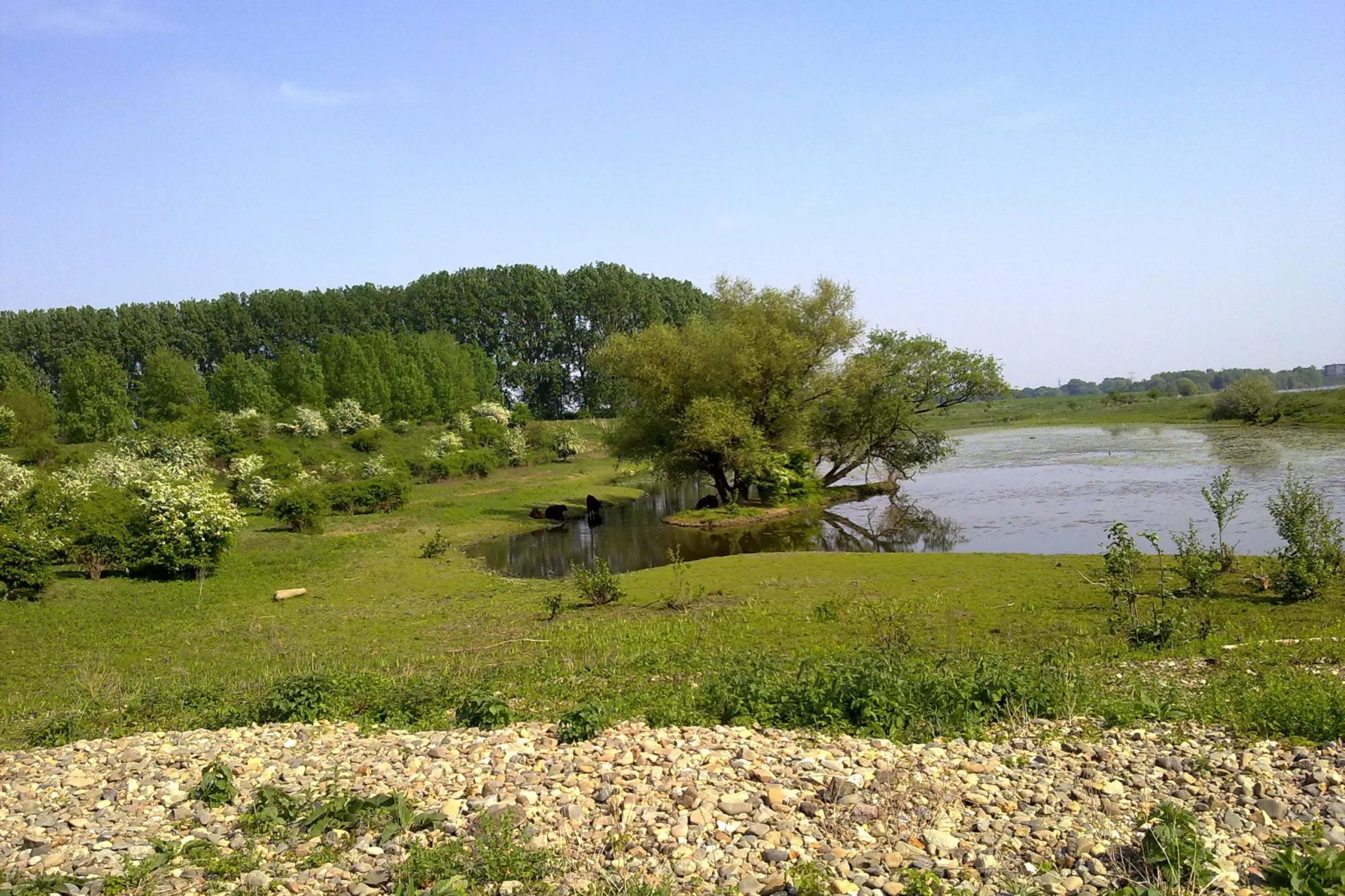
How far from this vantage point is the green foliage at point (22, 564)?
1836cm

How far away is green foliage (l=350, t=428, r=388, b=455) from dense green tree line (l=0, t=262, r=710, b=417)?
28048mm

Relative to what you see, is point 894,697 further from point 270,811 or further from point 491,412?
point 491,412

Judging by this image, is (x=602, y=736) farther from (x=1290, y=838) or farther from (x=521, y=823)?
(x=1290, y=838)

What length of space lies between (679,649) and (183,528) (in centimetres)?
1619

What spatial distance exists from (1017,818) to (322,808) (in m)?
5.35

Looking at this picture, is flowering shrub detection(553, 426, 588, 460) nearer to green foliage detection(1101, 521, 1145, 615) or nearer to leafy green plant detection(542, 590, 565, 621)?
leafy green plant detection(542, 590, 565, 621)

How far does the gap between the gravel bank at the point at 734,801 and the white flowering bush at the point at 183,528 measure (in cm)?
1499

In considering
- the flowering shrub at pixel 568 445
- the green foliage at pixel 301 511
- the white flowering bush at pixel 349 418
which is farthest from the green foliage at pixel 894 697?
the white flowering bush at pixel 349 418

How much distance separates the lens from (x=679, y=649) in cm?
1294

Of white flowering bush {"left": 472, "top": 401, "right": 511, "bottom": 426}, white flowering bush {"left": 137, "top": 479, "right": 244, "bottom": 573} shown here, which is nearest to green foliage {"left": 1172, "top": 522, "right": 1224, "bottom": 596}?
white flowering bush {"left": 137, "top": 479, "right": 244, "bottom": 573}

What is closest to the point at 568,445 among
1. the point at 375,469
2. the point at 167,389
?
the point at 375,469

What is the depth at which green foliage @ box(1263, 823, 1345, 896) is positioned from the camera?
15.2ft

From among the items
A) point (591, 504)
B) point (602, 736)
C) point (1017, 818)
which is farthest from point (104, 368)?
point (1017, 818)

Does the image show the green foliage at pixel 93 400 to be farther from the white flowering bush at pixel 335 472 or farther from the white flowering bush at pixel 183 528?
the white flowering bush at pixel 183 528
